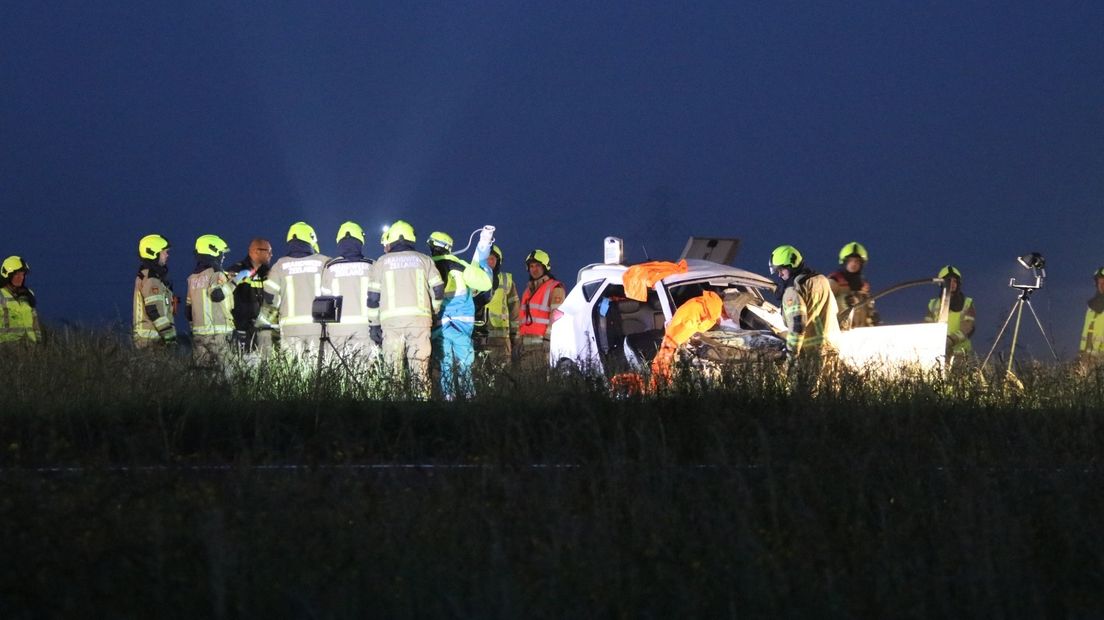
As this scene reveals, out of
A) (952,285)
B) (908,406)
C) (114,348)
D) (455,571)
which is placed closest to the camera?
(455,571)

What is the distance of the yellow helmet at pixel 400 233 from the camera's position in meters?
13.1

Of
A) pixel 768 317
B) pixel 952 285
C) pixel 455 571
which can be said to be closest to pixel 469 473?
pixel 455 571

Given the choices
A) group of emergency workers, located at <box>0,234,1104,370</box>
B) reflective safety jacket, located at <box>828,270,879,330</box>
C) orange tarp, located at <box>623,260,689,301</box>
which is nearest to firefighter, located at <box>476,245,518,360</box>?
group of emergency workers, located at <box>0,234,1104,370</box>

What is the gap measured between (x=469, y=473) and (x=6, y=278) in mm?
9314

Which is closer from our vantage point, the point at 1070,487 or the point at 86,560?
the point at 86,560

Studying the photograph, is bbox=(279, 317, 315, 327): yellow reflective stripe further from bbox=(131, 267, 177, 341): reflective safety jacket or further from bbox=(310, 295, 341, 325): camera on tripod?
bbox=(131, 267, 177, 341): reflective safety jacket

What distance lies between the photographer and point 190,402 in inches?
379

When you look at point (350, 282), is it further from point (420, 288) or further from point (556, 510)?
point (556, 510)

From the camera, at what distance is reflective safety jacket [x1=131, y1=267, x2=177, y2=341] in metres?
14.3

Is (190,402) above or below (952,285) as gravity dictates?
below

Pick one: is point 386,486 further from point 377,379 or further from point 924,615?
point 377,379

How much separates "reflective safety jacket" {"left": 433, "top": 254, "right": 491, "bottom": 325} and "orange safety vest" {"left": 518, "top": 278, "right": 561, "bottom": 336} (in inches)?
146

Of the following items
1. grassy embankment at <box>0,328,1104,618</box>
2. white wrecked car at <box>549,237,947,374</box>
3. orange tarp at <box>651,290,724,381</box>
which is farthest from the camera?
orange tarp at <box>651,290,724,381</box>

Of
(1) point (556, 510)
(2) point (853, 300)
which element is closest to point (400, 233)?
(2) point (853, 300)
